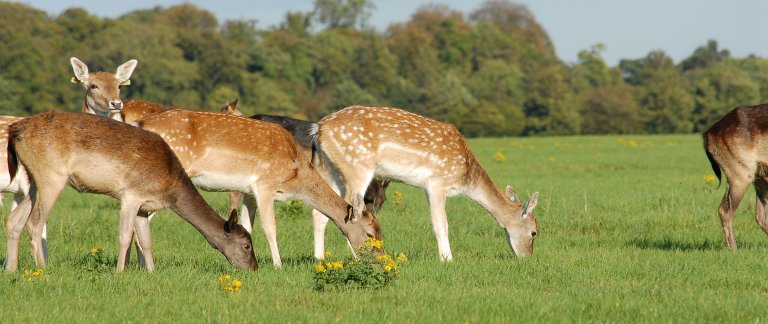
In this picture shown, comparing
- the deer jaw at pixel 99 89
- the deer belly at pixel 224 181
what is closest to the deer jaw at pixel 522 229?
the deer belly at pixel 224 181

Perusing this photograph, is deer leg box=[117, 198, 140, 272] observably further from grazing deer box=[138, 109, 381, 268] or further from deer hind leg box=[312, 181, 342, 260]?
deer hind leg box=[312, 181, 342, 260]

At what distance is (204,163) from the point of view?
10.2 m

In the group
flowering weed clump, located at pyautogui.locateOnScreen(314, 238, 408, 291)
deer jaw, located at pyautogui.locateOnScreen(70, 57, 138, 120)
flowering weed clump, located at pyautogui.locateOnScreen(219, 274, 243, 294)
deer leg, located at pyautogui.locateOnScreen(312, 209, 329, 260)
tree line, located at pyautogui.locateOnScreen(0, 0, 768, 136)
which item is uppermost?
deer jaw, located at pyautogui.locateOnScreen(70, 57, 138, 120)

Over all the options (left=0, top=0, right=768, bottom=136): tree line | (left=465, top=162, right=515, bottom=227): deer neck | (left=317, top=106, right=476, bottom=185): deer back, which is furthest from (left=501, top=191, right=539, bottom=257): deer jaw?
(left=0, top=0, right=768, bottom=136): tree line

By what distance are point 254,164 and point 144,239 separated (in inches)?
51.2

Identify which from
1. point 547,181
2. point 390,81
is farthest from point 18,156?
point 390,81

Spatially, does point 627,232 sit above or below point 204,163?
below

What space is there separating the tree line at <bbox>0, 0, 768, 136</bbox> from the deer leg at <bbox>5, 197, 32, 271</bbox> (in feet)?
160

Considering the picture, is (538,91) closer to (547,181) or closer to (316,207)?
(547,181)

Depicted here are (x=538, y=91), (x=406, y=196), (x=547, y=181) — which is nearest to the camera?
(x=406, y=196)

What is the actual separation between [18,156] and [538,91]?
73.3 m

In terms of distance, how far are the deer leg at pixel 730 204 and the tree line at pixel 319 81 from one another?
4812 centimetres

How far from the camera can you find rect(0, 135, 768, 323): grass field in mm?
7422

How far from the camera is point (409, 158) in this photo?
36.5 feet
